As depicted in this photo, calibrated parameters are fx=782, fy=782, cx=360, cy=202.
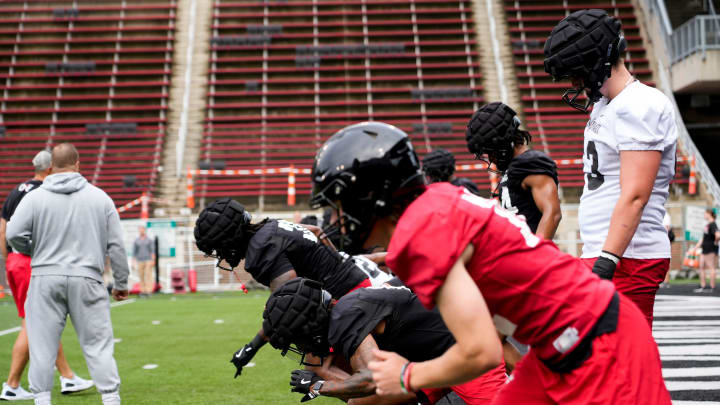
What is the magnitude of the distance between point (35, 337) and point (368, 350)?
3.00m

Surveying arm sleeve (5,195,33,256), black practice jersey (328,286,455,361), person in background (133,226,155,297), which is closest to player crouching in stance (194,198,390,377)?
black practice jersey (328,286,455,361)

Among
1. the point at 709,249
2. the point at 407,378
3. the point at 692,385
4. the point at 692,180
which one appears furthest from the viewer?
the point at 692,180

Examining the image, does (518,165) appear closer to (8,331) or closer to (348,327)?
(348,327)

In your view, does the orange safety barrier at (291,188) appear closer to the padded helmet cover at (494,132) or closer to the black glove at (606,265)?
the padded helmet cover at (494,132)

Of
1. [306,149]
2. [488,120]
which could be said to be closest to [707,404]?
[488,120]

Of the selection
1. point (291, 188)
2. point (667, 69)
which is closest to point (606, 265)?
point (291, 188)

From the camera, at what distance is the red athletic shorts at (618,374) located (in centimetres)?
222

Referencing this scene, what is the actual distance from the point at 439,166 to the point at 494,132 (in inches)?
79.7

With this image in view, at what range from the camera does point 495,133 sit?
445cm

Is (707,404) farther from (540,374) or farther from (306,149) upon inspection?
(306,149)

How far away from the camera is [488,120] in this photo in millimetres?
4484

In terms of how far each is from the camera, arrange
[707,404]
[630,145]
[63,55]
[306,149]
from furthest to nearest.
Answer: [63,55], [306,149], [707,404], [630,145]

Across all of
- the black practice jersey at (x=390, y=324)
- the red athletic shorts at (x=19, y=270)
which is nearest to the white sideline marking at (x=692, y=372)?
the black practice jersey at (x=390, y=324)

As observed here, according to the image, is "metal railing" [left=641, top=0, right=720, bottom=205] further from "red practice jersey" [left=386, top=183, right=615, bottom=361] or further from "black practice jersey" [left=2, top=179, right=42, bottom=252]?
"red practice jersey" [left=386, top=183, right=615, bottom=361]
